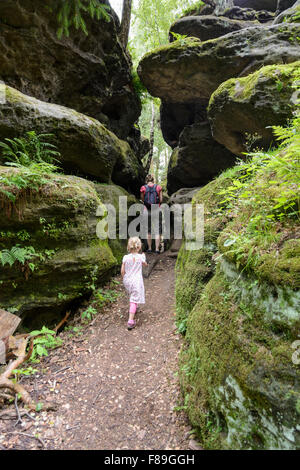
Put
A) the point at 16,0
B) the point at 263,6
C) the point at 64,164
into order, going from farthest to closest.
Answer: the point at 263,6, the point at 64,164, the point at 16,0

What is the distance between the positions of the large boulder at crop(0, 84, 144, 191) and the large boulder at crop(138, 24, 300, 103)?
4.75 m

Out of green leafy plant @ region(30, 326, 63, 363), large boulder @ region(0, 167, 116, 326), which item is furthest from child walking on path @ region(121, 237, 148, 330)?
green leafy plant @ region(30, 326, 63, 363)

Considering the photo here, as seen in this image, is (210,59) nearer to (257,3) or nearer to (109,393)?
(257,3)

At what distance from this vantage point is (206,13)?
496 inches

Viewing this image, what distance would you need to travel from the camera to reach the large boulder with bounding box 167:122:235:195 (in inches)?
472

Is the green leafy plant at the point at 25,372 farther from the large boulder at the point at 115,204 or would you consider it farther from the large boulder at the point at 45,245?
the large boulder at the point at 115,204

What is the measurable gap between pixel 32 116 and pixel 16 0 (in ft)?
13.3

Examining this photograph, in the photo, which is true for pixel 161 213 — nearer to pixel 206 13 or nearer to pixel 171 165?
pixel 171 165

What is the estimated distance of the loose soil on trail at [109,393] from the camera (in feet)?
8.68

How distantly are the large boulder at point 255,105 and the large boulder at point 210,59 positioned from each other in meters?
2.22

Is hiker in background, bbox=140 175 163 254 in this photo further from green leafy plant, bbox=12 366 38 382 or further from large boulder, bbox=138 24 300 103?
green leafy plant, bbox=12 366 38 382

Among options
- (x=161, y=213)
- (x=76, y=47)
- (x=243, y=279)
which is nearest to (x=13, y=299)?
(x=243, y=279)

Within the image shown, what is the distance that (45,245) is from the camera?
200 inches

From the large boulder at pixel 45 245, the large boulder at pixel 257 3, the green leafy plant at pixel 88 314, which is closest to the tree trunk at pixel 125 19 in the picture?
the large boulder at pixel 257 3
